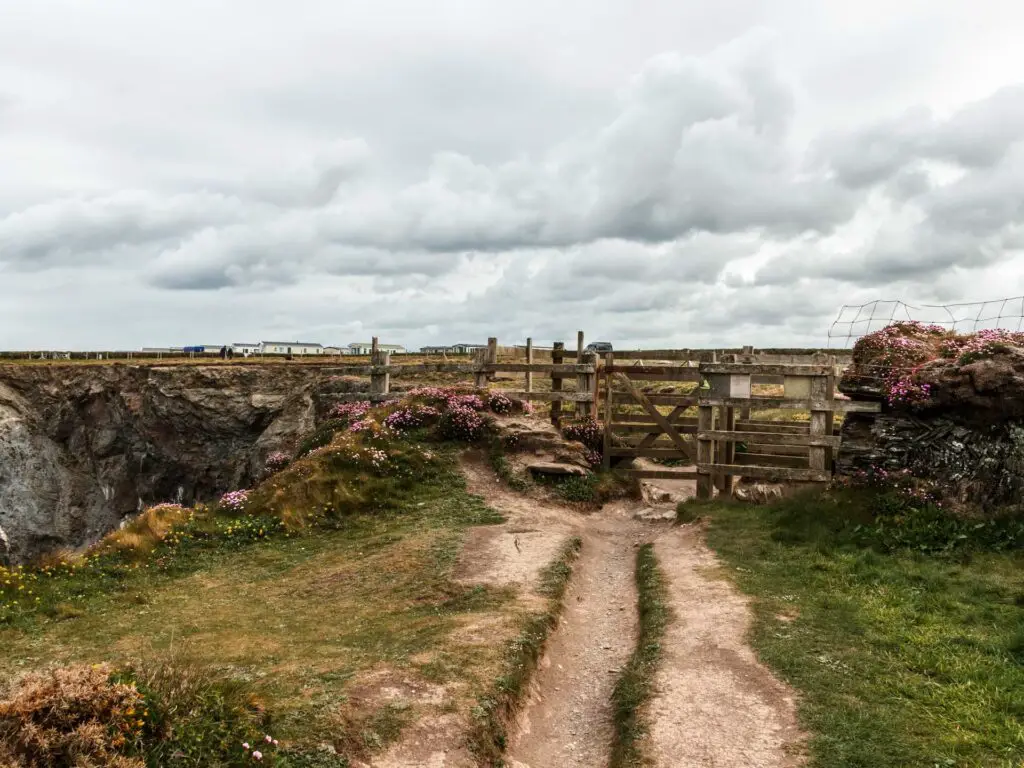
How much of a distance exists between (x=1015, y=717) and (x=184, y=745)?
812cm

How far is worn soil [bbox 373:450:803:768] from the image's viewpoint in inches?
287

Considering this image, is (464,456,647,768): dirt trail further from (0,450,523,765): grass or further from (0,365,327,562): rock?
(0,365,327,562): rock

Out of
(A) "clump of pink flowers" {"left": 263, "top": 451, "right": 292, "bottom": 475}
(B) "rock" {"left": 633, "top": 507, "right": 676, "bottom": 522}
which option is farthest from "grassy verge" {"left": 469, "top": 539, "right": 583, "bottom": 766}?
(A) "clump of pink flowers" {"left": 263, "top": 451, "right": 292, "bottom": 475}

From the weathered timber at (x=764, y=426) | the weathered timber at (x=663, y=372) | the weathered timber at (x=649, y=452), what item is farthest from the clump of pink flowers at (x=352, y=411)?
the weathered timber at (x=764, y=426)

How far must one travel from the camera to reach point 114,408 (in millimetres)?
49375

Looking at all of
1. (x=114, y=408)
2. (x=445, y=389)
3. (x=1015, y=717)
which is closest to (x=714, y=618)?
→ (x=1015, y=717)

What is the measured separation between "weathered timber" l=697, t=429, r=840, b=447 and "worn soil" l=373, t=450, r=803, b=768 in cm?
299

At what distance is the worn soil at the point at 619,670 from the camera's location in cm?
730

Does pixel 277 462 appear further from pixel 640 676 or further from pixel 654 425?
pixel 640 676

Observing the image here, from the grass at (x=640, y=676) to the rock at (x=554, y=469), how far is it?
660cm

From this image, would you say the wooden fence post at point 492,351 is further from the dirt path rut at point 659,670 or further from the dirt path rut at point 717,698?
the dirt path rut at point 717,698

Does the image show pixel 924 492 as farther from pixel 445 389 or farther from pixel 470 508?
pixel 445 389

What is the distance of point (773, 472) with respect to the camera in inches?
689

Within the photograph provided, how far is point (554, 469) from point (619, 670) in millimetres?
10305
